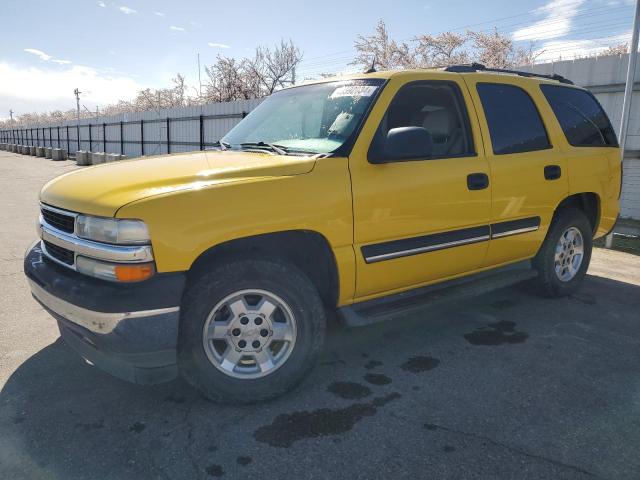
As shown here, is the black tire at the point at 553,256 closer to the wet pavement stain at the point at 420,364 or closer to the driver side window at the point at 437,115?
the driver side window at the point at 437,115

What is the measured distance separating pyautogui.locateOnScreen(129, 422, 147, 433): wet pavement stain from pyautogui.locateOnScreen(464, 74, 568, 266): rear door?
107 inches

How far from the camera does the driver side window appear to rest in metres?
3.42

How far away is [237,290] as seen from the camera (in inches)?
104

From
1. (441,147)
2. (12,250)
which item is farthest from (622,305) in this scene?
(12,250)

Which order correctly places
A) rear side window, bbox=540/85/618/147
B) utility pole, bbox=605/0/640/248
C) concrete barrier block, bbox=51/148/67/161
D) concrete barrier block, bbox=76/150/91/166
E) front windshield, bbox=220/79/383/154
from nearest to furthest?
front windshield, bbox=220/79/383/154, rear side window, bbox=540/85/618/147, utility pole, bbox=605/0/640/248, concrete barrier block, bbox=76/150/91/166, concrete barrier block, bbox=51/148/67/161

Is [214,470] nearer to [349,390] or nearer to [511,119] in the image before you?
[349,390]

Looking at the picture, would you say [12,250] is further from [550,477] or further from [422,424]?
[550,477]

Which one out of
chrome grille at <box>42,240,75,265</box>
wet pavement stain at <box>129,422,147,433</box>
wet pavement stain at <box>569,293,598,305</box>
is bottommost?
wet pavement stain at <box>129,422,147,433</box>

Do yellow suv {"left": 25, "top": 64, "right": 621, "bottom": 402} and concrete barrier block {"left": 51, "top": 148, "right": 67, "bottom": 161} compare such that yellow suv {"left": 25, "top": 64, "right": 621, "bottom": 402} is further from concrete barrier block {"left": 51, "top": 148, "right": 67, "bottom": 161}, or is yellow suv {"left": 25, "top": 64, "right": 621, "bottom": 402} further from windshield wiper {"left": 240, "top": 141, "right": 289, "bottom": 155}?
concrete barrier block {"left": 51, "top": 148, "right": 67, "bottom": 161}

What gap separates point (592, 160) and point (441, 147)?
6.51ft

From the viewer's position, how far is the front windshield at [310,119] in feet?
10.2

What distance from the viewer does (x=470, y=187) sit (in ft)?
11.5

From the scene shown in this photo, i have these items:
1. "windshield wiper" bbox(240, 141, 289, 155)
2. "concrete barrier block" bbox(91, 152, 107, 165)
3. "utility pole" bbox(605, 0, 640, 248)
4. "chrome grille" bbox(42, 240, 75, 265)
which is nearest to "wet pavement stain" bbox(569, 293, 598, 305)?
"utility pole" bbox(605, 0, 640, 248)

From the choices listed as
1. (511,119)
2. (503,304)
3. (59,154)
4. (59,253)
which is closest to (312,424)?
(59,253)
